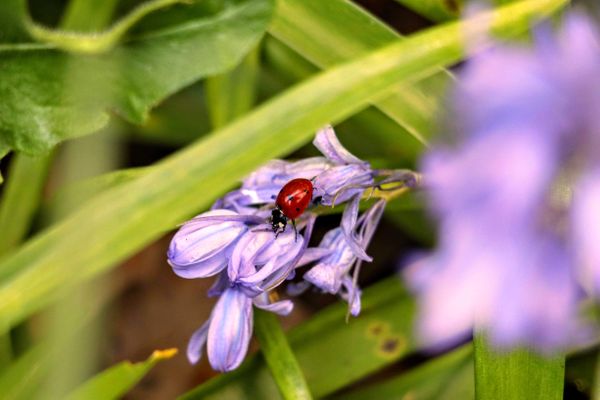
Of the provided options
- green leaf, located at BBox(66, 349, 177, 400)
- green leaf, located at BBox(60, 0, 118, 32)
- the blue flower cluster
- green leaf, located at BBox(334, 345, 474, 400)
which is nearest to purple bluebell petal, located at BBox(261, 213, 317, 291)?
the blue flower cluster

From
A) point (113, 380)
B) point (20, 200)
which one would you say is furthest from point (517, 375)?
point (20, 200)

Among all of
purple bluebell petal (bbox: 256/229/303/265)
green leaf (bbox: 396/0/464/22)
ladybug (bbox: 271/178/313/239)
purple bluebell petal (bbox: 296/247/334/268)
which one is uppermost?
green leaf (bbox: 396/0/464/22)

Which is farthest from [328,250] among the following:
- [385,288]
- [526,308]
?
[526,308]

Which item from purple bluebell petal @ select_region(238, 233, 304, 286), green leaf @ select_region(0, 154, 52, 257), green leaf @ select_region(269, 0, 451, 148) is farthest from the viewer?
green leaf @ select_region(0, 154, 52, 257)

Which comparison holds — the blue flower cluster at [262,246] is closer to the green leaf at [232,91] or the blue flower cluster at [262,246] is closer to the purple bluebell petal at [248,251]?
the purple bluebell petal at [248,251]

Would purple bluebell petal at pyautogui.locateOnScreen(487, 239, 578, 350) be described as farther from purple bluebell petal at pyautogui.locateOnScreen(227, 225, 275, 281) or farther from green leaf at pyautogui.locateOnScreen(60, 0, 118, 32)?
green leaf at pyautogui.locateOnScreen(60, 0, 118, 32)

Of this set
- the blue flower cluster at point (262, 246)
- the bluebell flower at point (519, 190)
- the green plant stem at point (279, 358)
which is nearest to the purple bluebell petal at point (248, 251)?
the blue flower cluster at point (262, 246)
